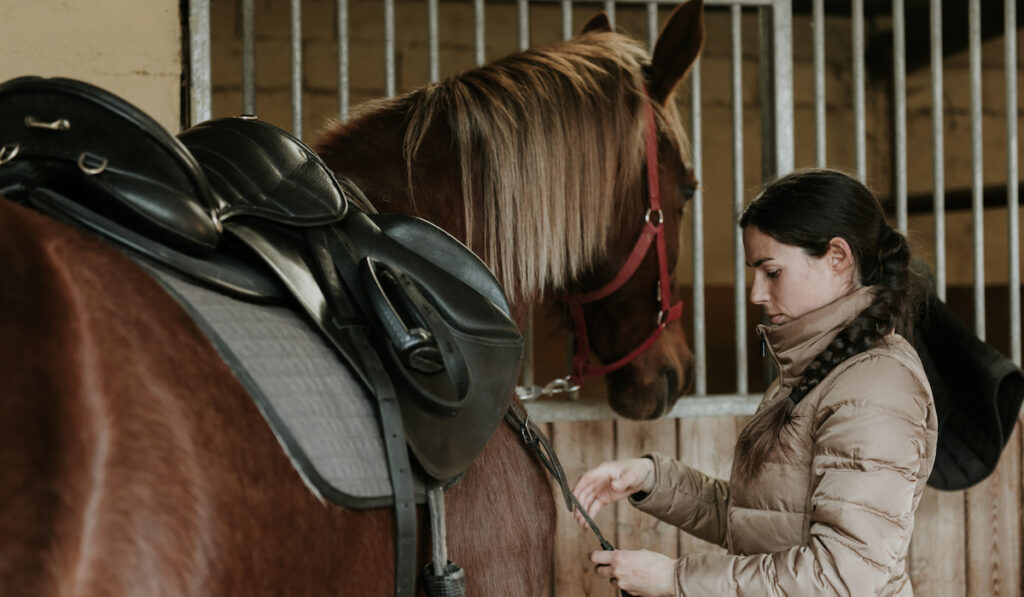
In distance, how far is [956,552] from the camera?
2.24 meters

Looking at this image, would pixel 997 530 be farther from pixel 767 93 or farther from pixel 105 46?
pixel 105 46

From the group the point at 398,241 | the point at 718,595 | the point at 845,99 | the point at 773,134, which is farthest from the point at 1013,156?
the point at 845,99

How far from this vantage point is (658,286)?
1590 mm

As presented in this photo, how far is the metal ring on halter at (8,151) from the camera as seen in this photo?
2.53ft

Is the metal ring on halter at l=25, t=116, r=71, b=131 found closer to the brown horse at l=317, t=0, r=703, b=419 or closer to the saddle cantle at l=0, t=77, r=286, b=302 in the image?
the saddle cantle at l=0, t=77, r=286, b=302

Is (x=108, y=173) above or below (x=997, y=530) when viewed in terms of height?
above

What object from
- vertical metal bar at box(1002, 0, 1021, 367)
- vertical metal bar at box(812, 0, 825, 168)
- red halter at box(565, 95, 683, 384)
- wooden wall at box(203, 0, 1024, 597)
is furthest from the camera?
wooden wall at box(203, 0, 1024, 597)

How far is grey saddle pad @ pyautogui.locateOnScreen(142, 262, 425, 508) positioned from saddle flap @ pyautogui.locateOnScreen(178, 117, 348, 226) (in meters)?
0.10

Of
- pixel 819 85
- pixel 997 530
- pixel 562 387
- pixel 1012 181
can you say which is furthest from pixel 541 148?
pixel 997 530

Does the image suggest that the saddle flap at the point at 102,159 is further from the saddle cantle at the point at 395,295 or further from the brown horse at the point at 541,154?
the brown horse at the point at 541,154

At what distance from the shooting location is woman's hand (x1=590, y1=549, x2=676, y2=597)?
112cm

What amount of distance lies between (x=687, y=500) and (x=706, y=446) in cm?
78

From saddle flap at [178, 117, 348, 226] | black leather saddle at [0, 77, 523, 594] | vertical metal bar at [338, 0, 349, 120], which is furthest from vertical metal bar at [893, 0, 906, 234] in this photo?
saddle flap at [178, 117, 348, 226]

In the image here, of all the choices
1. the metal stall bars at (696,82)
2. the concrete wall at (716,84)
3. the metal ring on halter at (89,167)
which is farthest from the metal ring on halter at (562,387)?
the concrete wall at (716,84)
